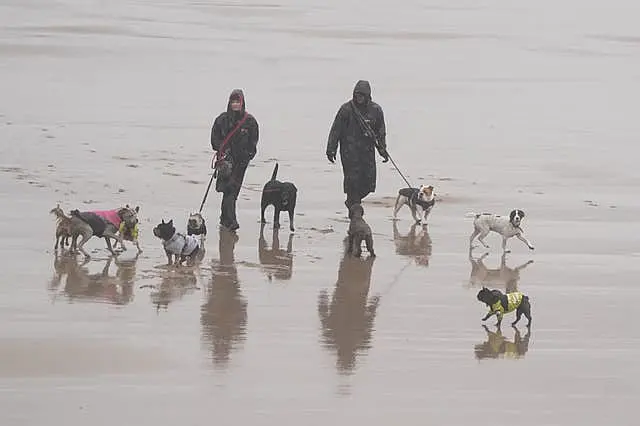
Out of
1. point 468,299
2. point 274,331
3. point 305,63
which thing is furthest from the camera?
point 305,63

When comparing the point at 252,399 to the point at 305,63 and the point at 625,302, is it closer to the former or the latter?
the point at 625,302

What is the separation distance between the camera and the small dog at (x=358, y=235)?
15.1m

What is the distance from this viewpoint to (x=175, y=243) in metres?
14.0

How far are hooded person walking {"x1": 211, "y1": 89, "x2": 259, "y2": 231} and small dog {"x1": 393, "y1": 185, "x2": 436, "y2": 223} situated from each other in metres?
1.81

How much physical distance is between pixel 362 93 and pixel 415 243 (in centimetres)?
167

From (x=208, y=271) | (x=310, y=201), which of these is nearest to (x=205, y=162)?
(x=310, y=201)

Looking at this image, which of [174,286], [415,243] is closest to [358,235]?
[415,243]

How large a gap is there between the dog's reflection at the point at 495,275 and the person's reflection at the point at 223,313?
2.26m

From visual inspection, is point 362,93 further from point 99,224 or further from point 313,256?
point 99,224

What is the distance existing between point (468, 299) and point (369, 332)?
1624mm

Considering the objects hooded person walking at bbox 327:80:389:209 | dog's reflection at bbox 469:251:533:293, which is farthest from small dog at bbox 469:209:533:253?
hooded person walking at bbox 327:80:389:209

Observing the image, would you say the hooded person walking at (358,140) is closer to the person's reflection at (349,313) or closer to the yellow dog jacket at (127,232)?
the person's reflection at (349,313)

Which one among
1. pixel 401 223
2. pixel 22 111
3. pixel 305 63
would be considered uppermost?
pixel 305 63

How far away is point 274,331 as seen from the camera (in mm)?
12062
